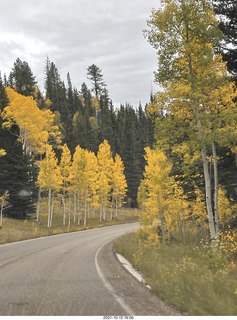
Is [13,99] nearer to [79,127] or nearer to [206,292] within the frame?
[206,292]

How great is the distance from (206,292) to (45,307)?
11.4 feet

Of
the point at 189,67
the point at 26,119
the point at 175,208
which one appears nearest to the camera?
the point at 189,67

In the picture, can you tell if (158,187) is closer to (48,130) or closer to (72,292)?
(72,292)

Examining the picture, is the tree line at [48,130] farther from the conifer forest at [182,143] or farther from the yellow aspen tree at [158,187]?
the yellow aspen tree at [158,187]

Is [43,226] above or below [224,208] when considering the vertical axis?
below

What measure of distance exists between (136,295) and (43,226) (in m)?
27.0

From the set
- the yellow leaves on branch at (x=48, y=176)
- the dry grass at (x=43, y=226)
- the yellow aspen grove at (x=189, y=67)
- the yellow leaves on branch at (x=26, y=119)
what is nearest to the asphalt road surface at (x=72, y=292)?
the yellow aspen grove at (x=189, y=67)

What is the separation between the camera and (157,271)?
312 inches

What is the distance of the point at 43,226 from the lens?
101ft

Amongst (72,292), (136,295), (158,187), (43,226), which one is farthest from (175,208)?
(43,226)

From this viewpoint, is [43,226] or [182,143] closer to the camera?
[182,143]

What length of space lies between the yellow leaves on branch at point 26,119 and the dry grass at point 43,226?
9239 mm

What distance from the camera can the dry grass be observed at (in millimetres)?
21375

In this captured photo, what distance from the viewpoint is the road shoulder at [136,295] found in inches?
200
